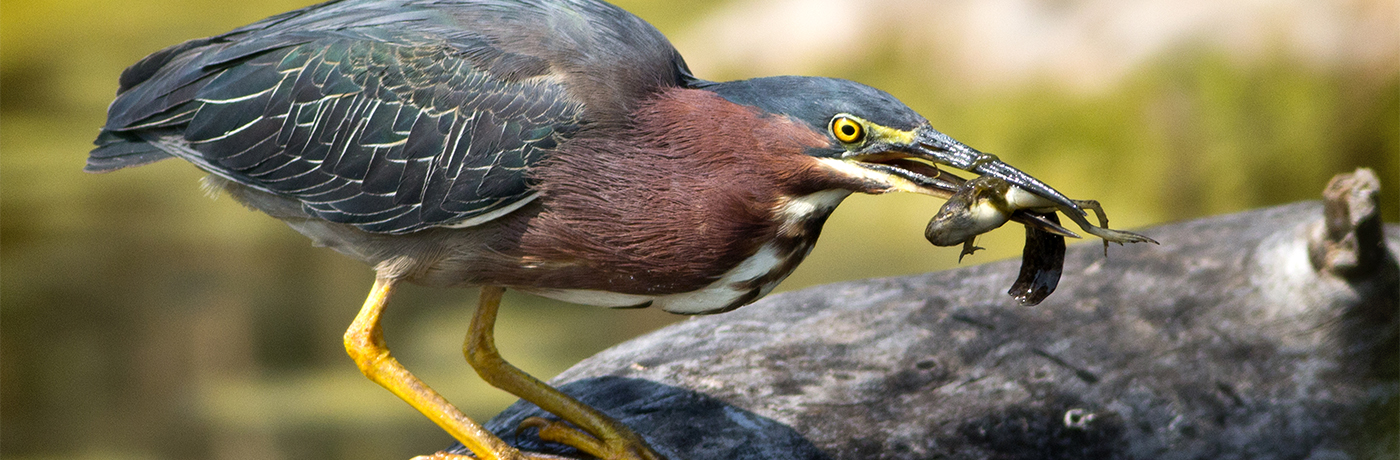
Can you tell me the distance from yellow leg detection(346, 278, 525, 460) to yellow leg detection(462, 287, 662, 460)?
13 centimetres

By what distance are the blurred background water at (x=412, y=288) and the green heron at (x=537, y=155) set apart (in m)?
3.16

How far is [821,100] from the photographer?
1.40m

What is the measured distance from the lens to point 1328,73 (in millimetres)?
4340

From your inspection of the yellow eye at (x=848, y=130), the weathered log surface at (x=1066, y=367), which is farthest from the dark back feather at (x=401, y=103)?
the weathered log surface at (x=1066, y=367)

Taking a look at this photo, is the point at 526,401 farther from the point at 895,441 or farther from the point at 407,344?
the point at 407,344

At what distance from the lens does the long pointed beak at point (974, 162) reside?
4.33ft

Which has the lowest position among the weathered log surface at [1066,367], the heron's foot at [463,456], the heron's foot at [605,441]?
the heron's foot at [463,456]

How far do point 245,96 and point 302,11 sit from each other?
0.82ft

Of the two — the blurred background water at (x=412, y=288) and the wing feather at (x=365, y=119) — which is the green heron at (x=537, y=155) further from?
the blurred background water at (x=412, y=288)

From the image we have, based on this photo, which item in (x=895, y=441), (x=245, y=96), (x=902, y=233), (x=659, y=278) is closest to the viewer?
(x=659, y=278)

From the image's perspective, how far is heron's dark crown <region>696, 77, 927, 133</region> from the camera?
1.36 metres

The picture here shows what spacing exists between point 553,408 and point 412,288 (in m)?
3.84

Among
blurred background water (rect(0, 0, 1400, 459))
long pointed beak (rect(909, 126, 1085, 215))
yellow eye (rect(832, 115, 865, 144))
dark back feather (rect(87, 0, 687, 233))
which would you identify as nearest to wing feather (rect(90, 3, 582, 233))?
dark back feather (rect(87, 0, 687, 233))

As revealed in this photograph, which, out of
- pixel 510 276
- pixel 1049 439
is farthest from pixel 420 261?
pixel 1049 439
